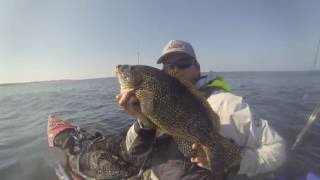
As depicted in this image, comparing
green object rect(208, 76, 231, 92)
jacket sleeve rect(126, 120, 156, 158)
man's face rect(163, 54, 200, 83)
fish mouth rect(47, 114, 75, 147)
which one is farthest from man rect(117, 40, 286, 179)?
fish mouth rect(47, 114, 75, 147)

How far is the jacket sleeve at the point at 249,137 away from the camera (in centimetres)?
375

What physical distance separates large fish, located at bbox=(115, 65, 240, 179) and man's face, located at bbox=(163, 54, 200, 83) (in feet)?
3.83

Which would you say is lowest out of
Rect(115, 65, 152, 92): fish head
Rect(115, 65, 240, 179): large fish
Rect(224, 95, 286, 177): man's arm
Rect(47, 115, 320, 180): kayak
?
Rect(47, 115, 320, 180): kayak

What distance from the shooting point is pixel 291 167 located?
7.04 metres

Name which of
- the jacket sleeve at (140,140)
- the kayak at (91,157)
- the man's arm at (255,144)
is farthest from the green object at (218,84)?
the kayak at (91,157)

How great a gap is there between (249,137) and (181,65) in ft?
4.42

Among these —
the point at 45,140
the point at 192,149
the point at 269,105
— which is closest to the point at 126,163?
the point at 192,149

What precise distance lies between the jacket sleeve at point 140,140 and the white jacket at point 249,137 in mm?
924

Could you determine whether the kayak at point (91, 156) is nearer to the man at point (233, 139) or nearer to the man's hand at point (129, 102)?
the man at point (233, 139)

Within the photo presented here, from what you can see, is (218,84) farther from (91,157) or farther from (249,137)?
(91,157)

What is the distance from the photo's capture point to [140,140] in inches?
146

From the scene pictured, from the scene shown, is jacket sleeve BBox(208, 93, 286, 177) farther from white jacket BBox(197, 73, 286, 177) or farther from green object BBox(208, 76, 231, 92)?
green object BBox(208, 76, 231, 92)

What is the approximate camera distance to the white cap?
163 inches

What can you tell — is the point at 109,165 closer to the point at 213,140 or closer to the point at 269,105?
the point at 213,140
